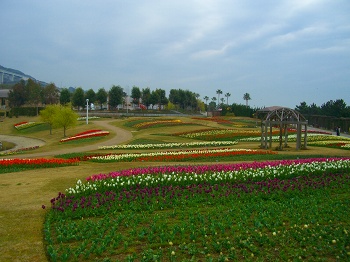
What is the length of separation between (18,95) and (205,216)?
333 feet

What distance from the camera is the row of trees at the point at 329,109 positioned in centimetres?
5873

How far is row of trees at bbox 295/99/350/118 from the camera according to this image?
2312 inches

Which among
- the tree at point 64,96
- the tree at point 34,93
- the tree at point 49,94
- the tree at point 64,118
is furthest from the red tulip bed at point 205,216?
the tree at point 49,94

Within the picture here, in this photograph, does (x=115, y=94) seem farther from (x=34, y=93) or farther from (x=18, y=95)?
(x=18, y=95)

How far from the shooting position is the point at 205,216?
29.7ft

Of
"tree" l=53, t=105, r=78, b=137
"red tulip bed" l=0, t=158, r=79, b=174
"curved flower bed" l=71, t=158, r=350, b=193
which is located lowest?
"red tulip bed" l=0, t=158, r=79, b=174

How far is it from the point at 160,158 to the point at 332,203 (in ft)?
39.9

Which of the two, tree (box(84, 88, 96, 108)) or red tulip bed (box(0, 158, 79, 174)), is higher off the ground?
tree (box(84, 88, 96, 108))

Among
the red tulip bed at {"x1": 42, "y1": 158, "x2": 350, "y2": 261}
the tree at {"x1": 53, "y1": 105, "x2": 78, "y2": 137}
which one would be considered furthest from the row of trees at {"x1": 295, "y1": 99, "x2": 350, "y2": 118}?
the red tulip bed at {"x1": 42, "y1": 158, "x2": 350, "y2": 261}

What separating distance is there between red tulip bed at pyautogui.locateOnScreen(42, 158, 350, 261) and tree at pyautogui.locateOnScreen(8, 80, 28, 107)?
95945 mm

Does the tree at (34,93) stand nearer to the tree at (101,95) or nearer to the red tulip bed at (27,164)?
the tree at (101,95)

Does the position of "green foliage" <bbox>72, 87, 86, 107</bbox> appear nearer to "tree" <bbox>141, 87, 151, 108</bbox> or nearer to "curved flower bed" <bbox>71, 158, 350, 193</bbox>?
"tree" <bbox>141, 87, 151, 108</bbox>

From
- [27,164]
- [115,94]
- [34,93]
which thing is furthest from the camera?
[34,93]

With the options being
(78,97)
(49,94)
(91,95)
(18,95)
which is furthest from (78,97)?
(18,95)
